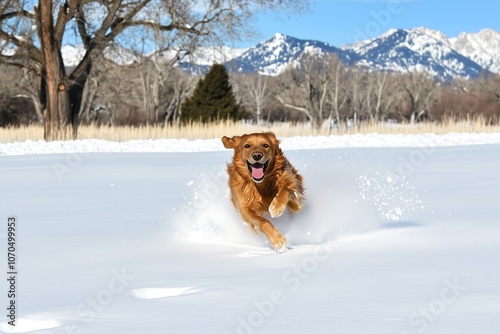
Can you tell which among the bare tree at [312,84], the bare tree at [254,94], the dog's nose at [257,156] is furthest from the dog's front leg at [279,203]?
the bare tree at [254,94]

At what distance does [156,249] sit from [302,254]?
1.10 m

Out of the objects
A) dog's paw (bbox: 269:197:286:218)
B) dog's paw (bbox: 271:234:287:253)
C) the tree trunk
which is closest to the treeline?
the tree trunk

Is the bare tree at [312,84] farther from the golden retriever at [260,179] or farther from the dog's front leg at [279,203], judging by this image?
the dog's front leg at [279,203]

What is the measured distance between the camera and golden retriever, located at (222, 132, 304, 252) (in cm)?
534

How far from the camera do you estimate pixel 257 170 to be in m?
5.39

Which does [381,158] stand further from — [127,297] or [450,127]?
[127,297]

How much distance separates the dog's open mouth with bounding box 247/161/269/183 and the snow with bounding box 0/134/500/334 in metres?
0.51

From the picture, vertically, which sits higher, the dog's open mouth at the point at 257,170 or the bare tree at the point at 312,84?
the bare tree at the point at 312,84

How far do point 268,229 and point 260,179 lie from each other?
630mm

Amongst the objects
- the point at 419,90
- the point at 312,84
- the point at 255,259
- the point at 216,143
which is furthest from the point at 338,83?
the point at 255,259

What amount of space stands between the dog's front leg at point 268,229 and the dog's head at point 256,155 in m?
0.32

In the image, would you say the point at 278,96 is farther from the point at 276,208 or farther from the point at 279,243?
the point at 279,243

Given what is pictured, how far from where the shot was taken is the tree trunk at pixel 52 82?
18.6 meters

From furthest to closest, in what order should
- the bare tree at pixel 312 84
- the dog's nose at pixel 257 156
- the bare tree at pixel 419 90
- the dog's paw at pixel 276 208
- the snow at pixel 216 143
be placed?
the bare tree at pixel 419 90 < the bare tree at pixel 312 84 < the snow at pixel 216 143 < the dog's nose at pixel 257 156 < the dog's paw at pixel 276 208
